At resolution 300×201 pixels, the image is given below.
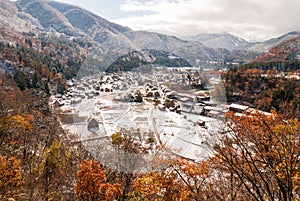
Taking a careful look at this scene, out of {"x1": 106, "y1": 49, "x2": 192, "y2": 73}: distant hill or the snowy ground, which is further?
{"x1": 106, "y1": 49, "x2": 192, "y2": 73}: distant hill

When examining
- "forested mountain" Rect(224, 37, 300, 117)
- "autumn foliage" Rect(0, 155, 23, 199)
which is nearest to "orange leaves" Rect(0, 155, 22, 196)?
"autumn foliage" Rect(0, 155, 23, 199)

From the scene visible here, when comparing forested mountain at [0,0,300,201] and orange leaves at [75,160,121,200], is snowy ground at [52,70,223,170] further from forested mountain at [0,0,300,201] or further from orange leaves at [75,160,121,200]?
orange leaves at [75,160,121,200]

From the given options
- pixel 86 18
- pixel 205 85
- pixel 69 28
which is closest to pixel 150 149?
pixel 205 85

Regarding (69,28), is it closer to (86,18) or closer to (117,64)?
(86,18)

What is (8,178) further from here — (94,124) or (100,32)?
(100,32)

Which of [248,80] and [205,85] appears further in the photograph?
A: [248,80]
